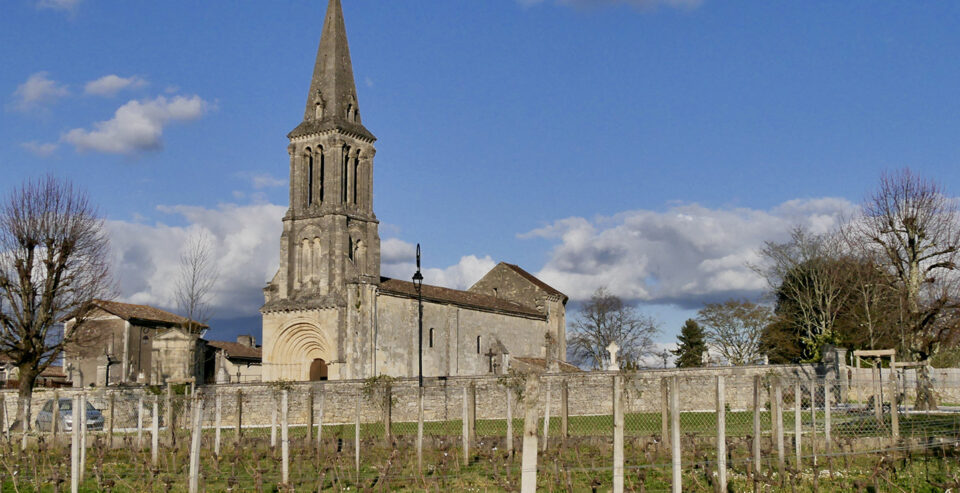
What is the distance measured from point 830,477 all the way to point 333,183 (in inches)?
1438

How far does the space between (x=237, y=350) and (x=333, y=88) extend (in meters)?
24.6

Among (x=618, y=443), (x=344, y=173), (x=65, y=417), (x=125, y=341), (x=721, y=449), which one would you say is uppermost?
(x=344, y=173)

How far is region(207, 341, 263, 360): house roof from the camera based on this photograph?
61.6m

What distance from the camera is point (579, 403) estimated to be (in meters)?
35.4

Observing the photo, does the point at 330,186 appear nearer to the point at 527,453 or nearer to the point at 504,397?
the point at 504,397

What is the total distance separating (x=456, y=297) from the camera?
5153 centimetres

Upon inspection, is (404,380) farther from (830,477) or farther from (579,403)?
(830,477)

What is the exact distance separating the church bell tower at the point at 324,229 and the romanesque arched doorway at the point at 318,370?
0.18 ft

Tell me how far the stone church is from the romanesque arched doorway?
5 centimetres

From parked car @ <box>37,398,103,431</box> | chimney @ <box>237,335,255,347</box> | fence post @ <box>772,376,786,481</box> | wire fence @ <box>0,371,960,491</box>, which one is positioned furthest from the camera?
chimney @ <box>237,335,255,347</box>

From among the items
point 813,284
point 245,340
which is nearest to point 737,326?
point 813,284

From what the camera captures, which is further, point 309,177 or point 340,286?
point 309,177

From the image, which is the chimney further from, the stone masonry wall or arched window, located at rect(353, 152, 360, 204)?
the stone masonry wall

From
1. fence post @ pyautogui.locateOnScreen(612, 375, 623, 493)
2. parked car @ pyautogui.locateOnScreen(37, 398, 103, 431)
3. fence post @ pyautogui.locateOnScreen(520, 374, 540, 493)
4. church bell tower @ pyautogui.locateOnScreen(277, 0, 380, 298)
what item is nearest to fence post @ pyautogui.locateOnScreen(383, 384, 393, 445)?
fence post @ pyautogui.locateOnScreen(612, 375, 623, 493)
